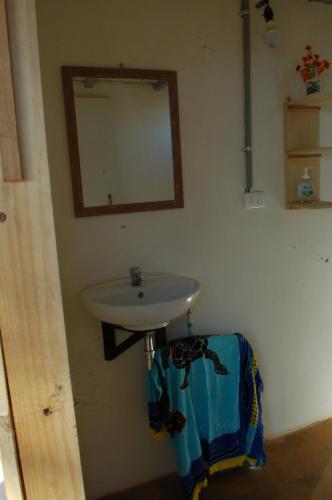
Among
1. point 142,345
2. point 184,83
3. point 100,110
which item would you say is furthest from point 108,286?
point 184,83

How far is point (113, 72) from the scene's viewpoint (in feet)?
4.79

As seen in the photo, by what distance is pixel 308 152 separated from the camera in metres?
1.80

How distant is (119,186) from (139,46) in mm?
588

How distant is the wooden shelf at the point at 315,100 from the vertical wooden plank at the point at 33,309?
158 centimetres

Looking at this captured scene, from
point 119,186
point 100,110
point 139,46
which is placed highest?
point 139,46

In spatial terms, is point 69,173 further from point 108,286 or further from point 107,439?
point 107,439

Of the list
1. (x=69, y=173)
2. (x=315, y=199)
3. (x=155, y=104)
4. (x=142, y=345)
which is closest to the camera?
(x=69, y=173)

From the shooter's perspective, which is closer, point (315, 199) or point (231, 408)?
point (231, 408)

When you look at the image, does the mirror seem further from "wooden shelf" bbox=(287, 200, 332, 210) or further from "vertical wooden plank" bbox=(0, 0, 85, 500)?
"vertical wooden plank" bbox=(0, 0, 85, 500)

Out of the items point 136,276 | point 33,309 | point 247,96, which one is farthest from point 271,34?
point 33,309

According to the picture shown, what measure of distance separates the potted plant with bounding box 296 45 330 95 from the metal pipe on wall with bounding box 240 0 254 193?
312 mm

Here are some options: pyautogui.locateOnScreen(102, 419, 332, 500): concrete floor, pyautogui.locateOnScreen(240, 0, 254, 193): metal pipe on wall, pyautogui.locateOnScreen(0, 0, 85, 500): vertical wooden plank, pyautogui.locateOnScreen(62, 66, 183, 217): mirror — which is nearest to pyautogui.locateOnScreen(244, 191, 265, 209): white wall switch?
pyautogui.locateOnScreen(240, 0, 254, 193): metal pipe on wall

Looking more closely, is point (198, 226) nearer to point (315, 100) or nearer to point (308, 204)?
point (308, 204)

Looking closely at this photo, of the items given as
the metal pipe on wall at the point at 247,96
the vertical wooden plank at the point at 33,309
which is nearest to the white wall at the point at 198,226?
the metal pipe on wall at the point at 247,96
